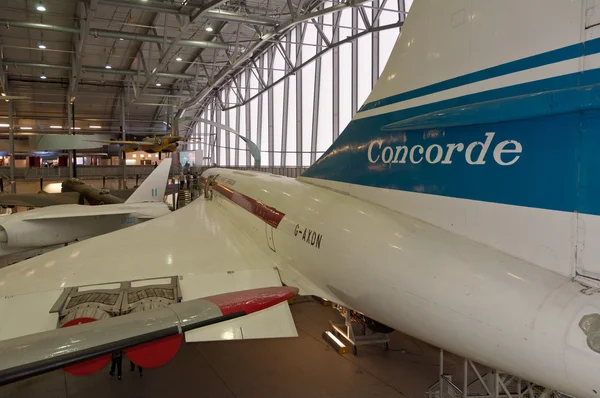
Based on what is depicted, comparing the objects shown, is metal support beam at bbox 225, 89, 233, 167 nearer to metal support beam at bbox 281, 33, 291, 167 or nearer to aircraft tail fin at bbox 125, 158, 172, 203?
metal support beam at bbox 281, 33, 291, 167

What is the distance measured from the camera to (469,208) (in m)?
2.44

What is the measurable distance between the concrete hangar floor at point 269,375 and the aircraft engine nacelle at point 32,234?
11.7 ft

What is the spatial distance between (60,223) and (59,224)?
37 mm

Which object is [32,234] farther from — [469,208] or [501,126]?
[501,126]

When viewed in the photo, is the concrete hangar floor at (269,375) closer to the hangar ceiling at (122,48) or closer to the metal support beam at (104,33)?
the hangar ceiling at (122,48)

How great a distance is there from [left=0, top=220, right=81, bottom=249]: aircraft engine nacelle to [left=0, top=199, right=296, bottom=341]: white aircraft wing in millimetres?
3137

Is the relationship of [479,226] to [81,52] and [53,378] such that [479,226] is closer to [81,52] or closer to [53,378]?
[53,378]

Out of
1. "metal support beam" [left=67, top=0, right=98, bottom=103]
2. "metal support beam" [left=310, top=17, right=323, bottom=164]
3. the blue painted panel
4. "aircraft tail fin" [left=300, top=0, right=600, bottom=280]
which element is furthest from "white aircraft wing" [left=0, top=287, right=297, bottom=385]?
"metal support beam" [left=310, top=17, right=323, bottom=164]

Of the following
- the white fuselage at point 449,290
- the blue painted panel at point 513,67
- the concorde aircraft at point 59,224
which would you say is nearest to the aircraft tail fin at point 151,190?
the concorde aircraft at point 59,224

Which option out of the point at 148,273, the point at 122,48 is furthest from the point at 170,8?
the point at 148,273

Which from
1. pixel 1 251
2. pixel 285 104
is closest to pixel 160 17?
pixel 285 104

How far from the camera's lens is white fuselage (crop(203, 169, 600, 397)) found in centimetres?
183

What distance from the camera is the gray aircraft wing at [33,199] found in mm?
12420

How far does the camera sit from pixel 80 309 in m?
3.49
